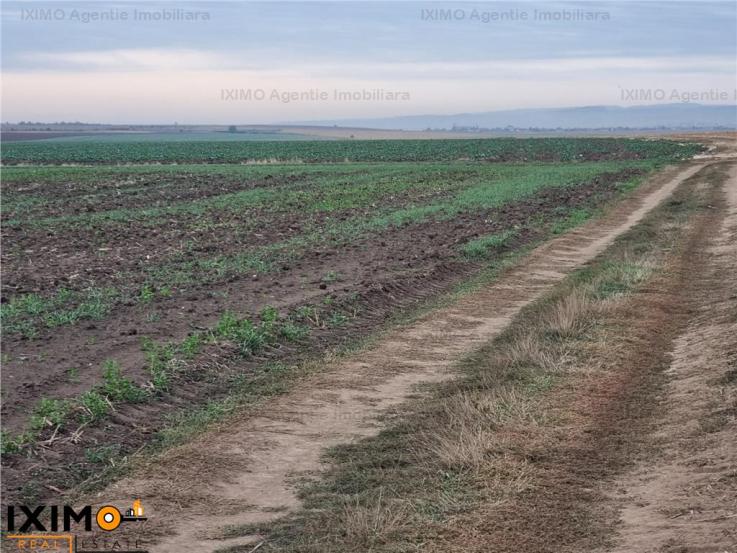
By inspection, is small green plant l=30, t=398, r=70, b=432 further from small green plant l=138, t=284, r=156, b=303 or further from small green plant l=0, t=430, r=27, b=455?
small green plant l=138, t=284, r=156, b=303

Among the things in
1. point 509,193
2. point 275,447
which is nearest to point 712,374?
point 275,447

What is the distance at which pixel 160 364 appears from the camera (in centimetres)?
1003

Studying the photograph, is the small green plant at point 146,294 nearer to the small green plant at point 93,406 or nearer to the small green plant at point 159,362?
the small green plant at point 159,362

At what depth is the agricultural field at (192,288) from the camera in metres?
8.62

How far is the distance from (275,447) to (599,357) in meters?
4.38

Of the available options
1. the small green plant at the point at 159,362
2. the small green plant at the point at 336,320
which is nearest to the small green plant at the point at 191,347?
the small green plant at the point at 159,362

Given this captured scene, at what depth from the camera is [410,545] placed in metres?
5.96

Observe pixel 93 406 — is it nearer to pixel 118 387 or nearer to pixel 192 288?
pixel 118 387

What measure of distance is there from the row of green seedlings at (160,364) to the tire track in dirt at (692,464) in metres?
4.63

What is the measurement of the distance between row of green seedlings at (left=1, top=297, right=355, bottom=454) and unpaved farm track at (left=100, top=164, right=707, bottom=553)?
1032 millimetres

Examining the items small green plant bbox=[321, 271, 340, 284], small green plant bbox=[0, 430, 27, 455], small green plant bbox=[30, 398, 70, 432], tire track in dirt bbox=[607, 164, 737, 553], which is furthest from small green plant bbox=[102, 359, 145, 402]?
small green plant bbox=[321, 271, 340, 284]

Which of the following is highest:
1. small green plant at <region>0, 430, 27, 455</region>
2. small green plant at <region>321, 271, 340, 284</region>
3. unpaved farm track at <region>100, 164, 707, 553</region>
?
A: small green plant at <region>321, 271, 340, 284</region>

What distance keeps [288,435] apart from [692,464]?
3430 millimetres

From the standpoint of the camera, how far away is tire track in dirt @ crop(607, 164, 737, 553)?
5.93m
